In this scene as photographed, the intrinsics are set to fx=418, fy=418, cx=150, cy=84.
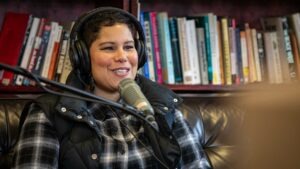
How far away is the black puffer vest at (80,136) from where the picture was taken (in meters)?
1.16

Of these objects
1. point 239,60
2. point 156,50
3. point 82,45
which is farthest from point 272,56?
point 82,45

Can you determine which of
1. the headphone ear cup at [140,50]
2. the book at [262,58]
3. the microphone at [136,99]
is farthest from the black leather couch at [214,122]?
the microphone at [136,99]

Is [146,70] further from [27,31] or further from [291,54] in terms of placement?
[291,54]

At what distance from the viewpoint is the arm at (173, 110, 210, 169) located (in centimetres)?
134

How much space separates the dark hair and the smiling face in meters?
0.01

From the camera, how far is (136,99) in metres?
0.68

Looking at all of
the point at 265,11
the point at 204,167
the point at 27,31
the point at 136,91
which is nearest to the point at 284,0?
the point at 265,11

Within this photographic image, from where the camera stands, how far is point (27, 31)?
1539mm

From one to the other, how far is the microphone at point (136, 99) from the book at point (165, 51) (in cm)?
88

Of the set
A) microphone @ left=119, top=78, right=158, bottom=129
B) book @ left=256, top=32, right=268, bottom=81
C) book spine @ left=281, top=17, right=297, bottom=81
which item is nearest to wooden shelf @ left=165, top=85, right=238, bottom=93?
book @ left=256, top=32, right=268, bottom=81

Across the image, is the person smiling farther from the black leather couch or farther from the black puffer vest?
the black leather couch

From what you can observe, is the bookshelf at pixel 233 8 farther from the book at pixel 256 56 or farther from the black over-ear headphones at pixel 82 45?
the black over-ear headphones at pixel 82 45

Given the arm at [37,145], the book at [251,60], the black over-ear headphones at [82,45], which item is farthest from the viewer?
the book at [251,60]

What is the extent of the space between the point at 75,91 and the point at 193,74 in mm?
1081
